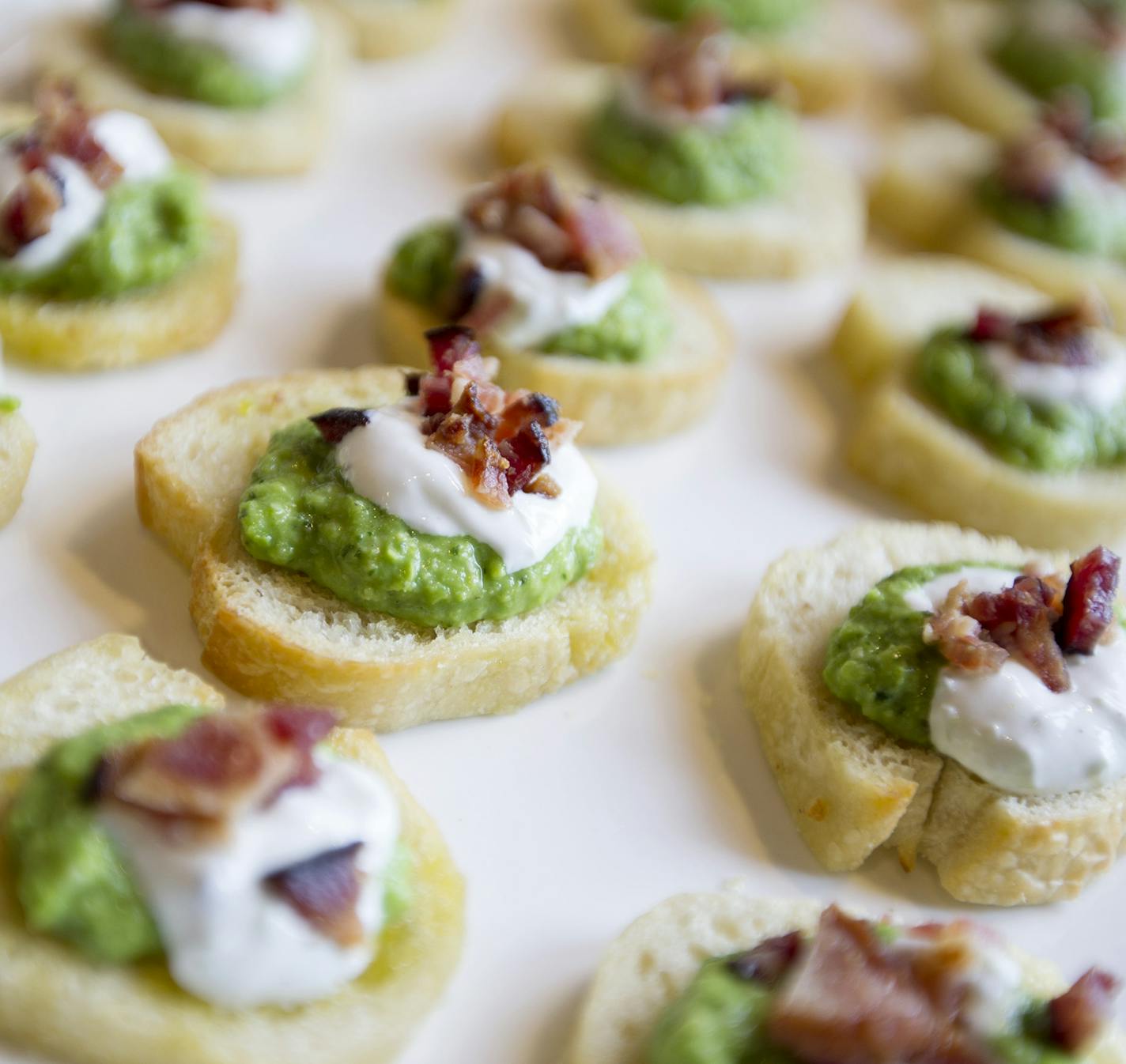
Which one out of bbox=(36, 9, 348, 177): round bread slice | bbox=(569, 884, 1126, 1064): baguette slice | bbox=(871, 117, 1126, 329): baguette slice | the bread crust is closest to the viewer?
bbox=(569, 884, 1126, 1064): baguette slice

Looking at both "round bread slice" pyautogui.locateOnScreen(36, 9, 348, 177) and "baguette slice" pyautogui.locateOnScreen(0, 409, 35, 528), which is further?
"round bread slice" pyautogui.locateOnScreen(36, 9, 348, 177)

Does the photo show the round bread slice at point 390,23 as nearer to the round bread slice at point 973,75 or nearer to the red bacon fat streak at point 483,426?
the round bread slice at point 973,75

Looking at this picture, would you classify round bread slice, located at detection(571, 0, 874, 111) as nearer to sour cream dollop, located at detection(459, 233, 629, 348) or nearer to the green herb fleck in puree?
sour cream dollop, located at detection(459, 233, 629, 348)

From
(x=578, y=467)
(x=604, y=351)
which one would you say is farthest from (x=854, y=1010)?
(x=604, y=351)

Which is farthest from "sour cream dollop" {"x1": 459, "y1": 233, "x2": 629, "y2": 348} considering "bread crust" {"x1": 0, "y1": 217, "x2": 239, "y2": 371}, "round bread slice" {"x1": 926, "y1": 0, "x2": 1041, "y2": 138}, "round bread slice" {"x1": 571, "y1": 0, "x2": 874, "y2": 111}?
"round bread slice" {"x1": 926, "y1": 0, "x2": 1041, "y2": 138}

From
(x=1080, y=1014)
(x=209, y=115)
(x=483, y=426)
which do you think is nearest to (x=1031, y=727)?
(x=1080, y=1014)

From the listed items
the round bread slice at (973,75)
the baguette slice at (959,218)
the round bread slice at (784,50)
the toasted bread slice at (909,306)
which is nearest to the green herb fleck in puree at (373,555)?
the toasted bread slice at (909,306)

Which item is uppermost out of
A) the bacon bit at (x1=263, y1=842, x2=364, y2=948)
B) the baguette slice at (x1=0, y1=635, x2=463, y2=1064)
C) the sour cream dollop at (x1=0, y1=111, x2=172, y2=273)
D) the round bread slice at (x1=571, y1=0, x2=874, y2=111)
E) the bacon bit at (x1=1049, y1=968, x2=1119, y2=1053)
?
the sour cream dollop at (x1=0, y1=111, x2=172, y2=273)

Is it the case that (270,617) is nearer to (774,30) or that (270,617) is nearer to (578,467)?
(578,467)
